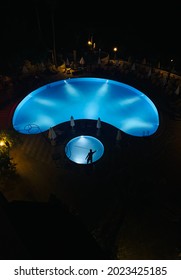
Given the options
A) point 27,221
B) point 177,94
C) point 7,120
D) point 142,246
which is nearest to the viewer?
point 27,221

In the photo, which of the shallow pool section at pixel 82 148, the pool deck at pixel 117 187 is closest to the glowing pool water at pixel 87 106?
the pool deck at pixel 117 187

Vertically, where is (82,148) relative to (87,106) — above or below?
below

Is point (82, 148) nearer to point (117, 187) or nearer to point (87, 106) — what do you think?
point (117, 187)

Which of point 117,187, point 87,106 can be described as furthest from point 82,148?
point 87,106

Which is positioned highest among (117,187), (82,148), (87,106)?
(87,106)

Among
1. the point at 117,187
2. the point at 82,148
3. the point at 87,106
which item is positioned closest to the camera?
the point at 117,187

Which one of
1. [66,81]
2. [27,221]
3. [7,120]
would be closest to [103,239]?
[27,221]

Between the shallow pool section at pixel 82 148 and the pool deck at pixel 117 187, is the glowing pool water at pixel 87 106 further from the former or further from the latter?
the shallow pool section at pixel 82 148

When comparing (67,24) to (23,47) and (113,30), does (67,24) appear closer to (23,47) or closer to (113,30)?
(113,30)
